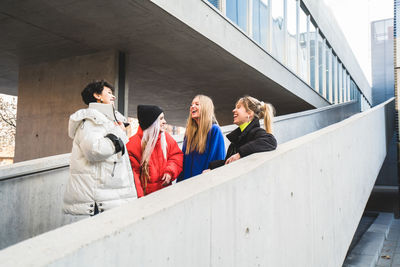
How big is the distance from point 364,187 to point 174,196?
6687 mm

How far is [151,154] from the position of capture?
3.24 metres

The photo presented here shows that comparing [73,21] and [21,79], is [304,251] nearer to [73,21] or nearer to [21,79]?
[73,21]

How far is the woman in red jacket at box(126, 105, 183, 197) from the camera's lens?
316 cm

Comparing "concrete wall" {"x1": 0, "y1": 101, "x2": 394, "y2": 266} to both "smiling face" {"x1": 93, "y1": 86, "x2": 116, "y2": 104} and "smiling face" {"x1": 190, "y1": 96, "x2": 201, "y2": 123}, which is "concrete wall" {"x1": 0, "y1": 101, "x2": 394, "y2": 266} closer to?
"smiling face" {"x1": 190, "y1": 96, "x2": 201, "y2": 123}

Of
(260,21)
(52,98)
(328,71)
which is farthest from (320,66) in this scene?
(52,98)

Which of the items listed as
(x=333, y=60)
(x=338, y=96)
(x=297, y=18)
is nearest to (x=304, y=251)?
(x=297, y=18)

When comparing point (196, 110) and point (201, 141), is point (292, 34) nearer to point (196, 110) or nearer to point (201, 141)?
point (196, 110)

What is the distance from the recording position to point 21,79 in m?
10.4

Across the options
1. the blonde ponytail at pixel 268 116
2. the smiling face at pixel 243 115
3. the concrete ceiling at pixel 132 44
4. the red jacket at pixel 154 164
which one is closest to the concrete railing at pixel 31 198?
the red jacket at pixel 154 164

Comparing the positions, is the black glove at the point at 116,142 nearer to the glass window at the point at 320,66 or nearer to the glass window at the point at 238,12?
the glass window at the point at 238,12

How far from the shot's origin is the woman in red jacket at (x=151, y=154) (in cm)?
316

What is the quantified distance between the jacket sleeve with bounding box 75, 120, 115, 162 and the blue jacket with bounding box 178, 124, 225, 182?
109 centimetres

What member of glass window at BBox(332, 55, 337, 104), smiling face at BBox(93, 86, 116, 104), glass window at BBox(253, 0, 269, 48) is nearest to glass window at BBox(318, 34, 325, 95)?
glass window at BBox(332, 55, 337, 104)

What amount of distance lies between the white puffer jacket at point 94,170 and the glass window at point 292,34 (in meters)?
13.2
